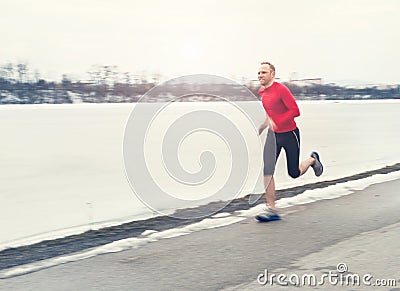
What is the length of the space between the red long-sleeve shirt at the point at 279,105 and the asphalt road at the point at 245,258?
1.09 metres

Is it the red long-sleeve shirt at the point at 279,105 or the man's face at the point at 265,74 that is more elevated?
the man's face at the point at 265,74

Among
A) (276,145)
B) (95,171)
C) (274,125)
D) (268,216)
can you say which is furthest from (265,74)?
Result: (95,171)

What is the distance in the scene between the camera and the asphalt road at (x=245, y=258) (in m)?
4.00

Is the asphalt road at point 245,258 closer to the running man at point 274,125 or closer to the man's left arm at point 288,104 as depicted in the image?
the running man at point 274,125

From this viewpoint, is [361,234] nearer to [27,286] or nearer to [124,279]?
[124,279]

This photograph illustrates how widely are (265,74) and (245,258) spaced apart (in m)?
2.14

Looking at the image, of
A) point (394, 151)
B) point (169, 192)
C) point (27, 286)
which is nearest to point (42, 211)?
point (169, 192)

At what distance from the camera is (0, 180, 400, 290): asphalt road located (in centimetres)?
400

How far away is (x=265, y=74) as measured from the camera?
583 centimetres

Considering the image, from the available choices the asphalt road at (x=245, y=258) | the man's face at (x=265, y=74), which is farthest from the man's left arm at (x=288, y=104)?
the asphalt road at (x=245, y=258)

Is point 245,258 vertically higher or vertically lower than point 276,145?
lower

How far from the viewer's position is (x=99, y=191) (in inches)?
339

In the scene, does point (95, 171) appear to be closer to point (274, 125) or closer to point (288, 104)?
point (274, 125)

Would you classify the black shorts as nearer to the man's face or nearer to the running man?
the running man
